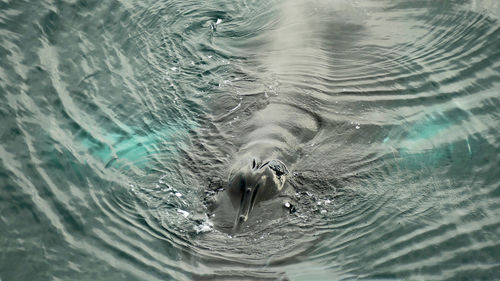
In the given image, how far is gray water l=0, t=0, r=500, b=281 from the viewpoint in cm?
475

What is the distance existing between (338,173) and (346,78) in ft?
5.37

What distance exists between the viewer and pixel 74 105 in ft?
20.5

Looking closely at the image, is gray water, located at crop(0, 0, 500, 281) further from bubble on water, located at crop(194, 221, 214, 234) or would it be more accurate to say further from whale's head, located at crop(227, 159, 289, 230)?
whale's head, located at crop(227, 159, 289, 230)

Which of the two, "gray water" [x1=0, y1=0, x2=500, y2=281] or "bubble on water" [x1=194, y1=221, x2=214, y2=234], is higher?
"gray water" [x1=0, y1=0, x2=500, y2=281]

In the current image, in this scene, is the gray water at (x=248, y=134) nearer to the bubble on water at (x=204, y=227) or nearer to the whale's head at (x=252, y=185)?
the bubble on water at (x=204, y=227)

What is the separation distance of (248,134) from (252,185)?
2.88ft

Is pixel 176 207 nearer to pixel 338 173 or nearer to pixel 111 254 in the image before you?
pixel 111 254

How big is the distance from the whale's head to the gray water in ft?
0.37

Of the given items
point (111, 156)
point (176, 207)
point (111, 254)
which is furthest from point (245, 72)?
point (111, 254)

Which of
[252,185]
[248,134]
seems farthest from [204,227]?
[248,134]

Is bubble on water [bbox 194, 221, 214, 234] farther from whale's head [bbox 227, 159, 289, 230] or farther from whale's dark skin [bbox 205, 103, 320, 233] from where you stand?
whale's head [bbox 227, 159, 289, 230]

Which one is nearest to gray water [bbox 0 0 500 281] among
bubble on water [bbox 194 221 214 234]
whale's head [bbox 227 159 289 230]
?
bubble on water [bbox 194 221 214 234]

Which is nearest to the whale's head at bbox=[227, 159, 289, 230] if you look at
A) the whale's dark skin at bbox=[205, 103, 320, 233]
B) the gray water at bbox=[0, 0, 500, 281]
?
the whale's dark skin at bbox=[205, 103, 320, 233]

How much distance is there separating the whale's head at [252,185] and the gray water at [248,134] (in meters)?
0.11
